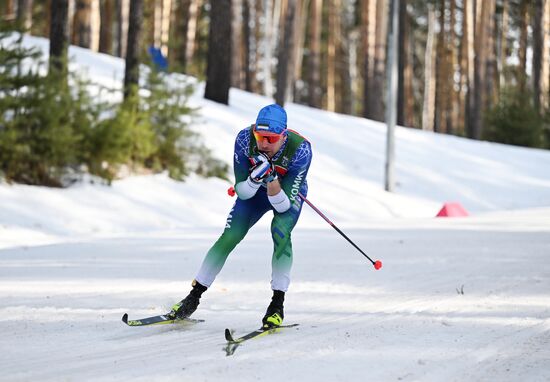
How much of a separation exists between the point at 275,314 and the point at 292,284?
7.04 feet

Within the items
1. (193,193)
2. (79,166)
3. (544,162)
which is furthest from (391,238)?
(544,162)

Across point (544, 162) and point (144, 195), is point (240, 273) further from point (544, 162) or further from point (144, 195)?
point (544, 162)

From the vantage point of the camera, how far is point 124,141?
12.5 metres

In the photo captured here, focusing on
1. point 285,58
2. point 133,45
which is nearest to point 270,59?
point 285,58

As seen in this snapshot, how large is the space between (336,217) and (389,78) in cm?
420

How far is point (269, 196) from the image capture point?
5137mm

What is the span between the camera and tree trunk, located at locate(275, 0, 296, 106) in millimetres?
22141

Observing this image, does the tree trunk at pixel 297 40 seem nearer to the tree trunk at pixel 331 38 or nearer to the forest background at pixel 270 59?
the forest background at pixel 270 59

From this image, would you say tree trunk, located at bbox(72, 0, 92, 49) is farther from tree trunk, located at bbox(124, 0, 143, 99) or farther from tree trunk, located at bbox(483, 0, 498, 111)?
tree trunk, located at bbox(483, 0, 498, 111)

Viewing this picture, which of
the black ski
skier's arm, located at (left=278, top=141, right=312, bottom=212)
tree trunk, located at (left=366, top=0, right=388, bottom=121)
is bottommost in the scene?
the black ski

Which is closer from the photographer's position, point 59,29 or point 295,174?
point 295,174

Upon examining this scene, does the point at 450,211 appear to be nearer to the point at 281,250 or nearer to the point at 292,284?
the point at 292,284

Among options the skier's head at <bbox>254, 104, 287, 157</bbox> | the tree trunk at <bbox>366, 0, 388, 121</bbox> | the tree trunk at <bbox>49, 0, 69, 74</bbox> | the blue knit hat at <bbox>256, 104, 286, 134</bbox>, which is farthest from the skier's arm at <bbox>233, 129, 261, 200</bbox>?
the tree trunk at <bbox>366, 0, 388, 121</bbox>

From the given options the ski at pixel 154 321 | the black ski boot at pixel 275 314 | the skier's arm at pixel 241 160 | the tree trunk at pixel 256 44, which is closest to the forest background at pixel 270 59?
the tree trunk at pixel 256 44
